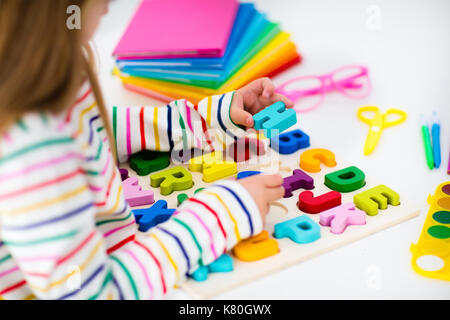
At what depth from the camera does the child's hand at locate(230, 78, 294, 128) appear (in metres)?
0.85

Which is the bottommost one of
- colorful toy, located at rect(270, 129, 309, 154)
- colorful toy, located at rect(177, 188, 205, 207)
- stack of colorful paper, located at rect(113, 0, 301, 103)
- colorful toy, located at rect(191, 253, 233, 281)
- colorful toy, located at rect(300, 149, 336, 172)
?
colorful toy, located at rect(191, 253, 233, 281)

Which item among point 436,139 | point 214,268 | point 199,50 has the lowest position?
point 214,268

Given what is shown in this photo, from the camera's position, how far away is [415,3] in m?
1.35

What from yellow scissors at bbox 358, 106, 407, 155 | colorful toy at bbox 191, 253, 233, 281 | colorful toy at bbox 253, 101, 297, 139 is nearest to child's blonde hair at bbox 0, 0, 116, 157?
colorful toy at bbox 191, 253, 233, 281

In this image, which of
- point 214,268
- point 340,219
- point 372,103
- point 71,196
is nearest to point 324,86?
point 372,103

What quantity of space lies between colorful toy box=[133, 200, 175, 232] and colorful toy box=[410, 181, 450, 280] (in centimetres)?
32

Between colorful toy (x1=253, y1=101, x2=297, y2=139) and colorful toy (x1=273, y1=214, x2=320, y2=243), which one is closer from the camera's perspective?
colorful toy (x1=273, y1=214, x2=320, y2=243)

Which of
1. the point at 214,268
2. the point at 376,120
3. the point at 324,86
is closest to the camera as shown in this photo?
the point at 214,268

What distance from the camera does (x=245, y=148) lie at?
0.89 meters

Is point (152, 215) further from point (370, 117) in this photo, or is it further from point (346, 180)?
point (370, 117)

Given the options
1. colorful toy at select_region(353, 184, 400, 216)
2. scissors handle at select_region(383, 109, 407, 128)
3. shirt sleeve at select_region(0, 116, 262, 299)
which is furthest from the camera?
scissors handle at select_region(383, 109, 407, 128)

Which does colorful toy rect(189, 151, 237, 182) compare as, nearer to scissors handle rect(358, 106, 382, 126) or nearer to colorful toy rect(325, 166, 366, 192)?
colorful toy rect(325, 166, 366, 192)

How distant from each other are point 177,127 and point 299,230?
32 centimetres

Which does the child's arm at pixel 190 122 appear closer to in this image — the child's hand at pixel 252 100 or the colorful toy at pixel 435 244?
the child's hand at pixel 252 100
